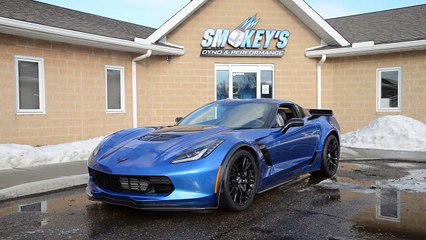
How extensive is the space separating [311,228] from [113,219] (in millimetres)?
2174

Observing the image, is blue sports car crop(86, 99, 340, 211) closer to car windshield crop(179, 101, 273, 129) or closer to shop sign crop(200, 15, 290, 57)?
car windshield crop(179, 101, 273, 129)

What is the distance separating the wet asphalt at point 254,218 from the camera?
13.0 ft

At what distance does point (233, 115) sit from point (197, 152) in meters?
1.41

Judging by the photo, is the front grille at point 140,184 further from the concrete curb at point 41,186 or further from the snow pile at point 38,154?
the snow pile at point 38,154

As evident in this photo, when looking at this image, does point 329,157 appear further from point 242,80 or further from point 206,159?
point 242,80

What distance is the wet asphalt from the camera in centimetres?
396

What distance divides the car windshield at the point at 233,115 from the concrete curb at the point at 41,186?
209 cm

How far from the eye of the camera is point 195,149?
4.42 meters

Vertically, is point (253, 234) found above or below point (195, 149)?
below

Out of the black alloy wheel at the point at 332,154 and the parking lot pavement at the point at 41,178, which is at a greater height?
the black alloy wheel at the point at 332,154

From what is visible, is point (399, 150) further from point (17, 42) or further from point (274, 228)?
point (17, 42)

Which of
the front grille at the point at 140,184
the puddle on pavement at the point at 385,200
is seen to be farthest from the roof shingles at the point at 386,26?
the front grille at the point at 140,184

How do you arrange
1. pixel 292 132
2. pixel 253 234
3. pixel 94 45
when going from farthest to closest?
pixel 94 45 < pixel 292 132 < pixel 253 234

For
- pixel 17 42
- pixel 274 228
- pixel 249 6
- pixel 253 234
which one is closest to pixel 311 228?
pixel 274 228
